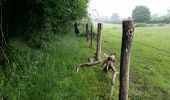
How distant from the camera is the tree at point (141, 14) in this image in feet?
369

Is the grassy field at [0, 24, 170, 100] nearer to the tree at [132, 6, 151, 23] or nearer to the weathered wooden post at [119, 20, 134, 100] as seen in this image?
the weathered wooden post at [119, 20, 134, 100]

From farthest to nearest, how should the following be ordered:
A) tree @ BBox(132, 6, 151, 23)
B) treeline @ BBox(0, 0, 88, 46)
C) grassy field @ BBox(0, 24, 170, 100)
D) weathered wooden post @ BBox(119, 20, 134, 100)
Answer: tree @ BBox(132, 6, 151, 23) → treeline @ BBox(0, 0, 88, 46) → grassy field @ BBox(0, 24, 170, 100) → weathered wooden post @ BBox(119, 20, 134, 100)

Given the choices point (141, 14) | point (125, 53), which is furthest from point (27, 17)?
point (141, 14)

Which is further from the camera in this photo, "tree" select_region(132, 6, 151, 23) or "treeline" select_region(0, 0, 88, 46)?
"tree" select_region(132, 6, 151, 23)

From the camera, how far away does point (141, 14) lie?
115 meters

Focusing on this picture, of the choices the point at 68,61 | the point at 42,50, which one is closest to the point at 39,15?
the point at 42,50

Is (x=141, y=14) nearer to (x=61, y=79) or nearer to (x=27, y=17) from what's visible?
(x=27, y=17)

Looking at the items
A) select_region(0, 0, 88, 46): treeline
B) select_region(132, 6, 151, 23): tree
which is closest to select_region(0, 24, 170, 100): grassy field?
select_region(0, 0, 88, 46): treeline

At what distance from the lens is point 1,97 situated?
35.7ft

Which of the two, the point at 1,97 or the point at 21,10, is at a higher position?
the point at 21,10

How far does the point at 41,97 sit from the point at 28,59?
3.70 metres

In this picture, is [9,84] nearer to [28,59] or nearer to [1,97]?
[1,97]

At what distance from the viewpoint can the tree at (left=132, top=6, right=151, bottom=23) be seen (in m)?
112

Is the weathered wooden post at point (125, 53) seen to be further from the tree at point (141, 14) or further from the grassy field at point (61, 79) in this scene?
the tree at point (141, 14)
